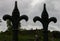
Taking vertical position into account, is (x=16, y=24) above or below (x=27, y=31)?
above

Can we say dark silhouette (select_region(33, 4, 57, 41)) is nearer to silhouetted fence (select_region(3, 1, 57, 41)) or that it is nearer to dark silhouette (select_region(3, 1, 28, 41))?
silhouetted fence (select_region(3, 1, 57, 41))

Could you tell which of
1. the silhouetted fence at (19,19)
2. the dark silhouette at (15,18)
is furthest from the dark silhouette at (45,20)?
the dark silhouette at (15,18)

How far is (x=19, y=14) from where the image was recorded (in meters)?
25.8

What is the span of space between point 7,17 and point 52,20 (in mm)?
3424

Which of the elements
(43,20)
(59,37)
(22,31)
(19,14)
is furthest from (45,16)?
(22,31)

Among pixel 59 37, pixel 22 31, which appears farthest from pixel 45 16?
pixel 22 31

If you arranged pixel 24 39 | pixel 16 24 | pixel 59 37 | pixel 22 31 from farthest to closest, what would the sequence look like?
pixel 22 31 < pixel 59 37 < pixel 24 39 < pixel 16 24

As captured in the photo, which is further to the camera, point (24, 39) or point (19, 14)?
point (24, 39)

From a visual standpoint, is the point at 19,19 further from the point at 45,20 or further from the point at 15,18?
the point at 45,20

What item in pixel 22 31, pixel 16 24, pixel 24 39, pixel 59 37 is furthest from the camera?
pixel 22 31

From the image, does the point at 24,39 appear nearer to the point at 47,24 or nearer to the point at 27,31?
the point at 27,31

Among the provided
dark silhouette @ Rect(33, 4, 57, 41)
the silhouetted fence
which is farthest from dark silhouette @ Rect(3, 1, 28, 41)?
dark silhouette @ Rect(33, 4, 57, 41)

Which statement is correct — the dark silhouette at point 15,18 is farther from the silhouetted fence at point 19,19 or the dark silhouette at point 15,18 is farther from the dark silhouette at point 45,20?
the dark silhouette at point 45,20

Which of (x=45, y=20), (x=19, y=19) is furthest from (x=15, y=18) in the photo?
(x=45, y=20)
